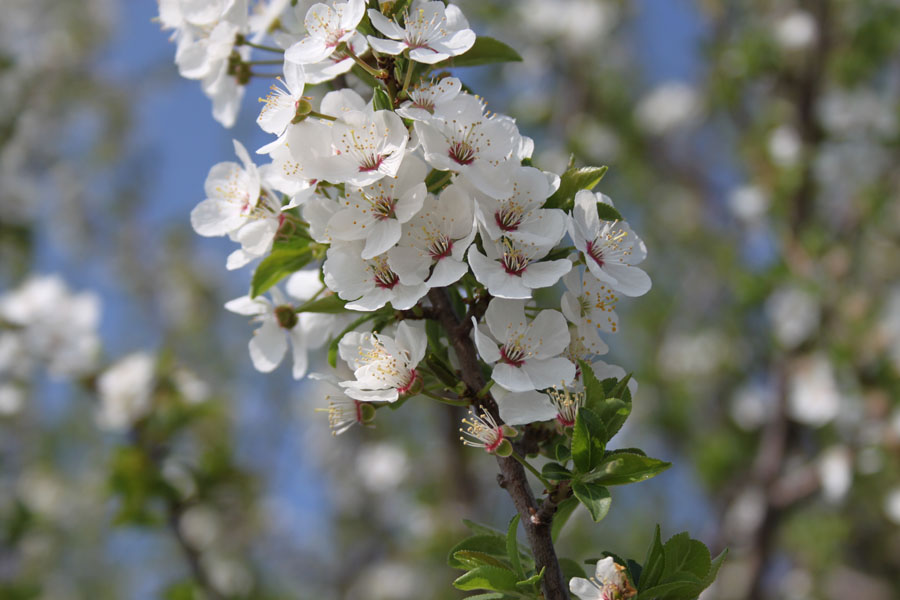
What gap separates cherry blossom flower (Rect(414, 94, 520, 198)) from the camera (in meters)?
1.07

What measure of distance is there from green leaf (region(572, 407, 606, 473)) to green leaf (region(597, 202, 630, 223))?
319 millimetres

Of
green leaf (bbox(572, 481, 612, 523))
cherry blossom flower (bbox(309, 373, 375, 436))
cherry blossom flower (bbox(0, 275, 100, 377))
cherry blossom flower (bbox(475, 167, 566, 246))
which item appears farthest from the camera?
cherry blossom flower (bbox(0, 275, 100, 377))

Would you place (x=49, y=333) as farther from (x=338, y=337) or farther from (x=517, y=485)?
(x=517, y=485)

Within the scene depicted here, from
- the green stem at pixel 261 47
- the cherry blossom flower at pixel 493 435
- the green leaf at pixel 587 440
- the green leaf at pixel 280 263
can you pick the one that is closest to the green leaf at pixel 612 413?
the green leaf at pixel 587 440

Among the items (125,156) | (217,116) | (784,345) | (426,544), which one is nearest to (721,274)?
(784,345)

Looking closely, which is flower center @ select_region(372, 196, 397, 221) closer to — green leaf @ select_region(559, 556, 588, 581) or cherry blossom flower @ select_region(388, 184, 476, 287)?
cherry blossom flower @ select_region(388, 184, 476, 287)

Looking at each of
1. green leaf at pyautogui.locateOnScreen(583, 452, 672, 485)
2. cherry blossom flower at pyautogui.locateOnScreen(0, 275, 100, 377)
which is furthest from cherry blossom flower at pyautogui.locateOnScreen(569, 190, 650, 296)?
cherry blossom flower at pyautogui.locateOnScreen(0, 275, 100, 377)

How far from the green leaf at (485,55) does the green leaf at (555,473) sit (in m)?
0.71

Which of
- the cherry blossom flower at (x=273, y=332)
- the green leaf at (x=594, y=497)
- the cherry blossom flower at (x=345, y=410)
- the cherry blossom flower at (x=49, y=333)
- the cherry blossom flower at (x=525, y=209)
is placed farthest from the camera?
the cherry blossom flower at (x=49, y=333)

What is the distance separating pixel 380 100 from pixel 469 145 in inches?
5.9

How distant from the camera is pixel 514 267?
1.08 metres

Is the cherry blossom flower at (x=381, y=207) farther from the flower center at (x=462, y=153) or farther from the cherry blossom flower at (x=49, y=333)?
the cherry blossom flower at (x=49, y=333)

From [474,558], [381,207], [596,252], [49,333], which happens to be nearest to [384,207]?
[381,207]

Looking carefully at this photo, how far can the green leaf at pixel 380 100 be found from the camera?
1115 mm
